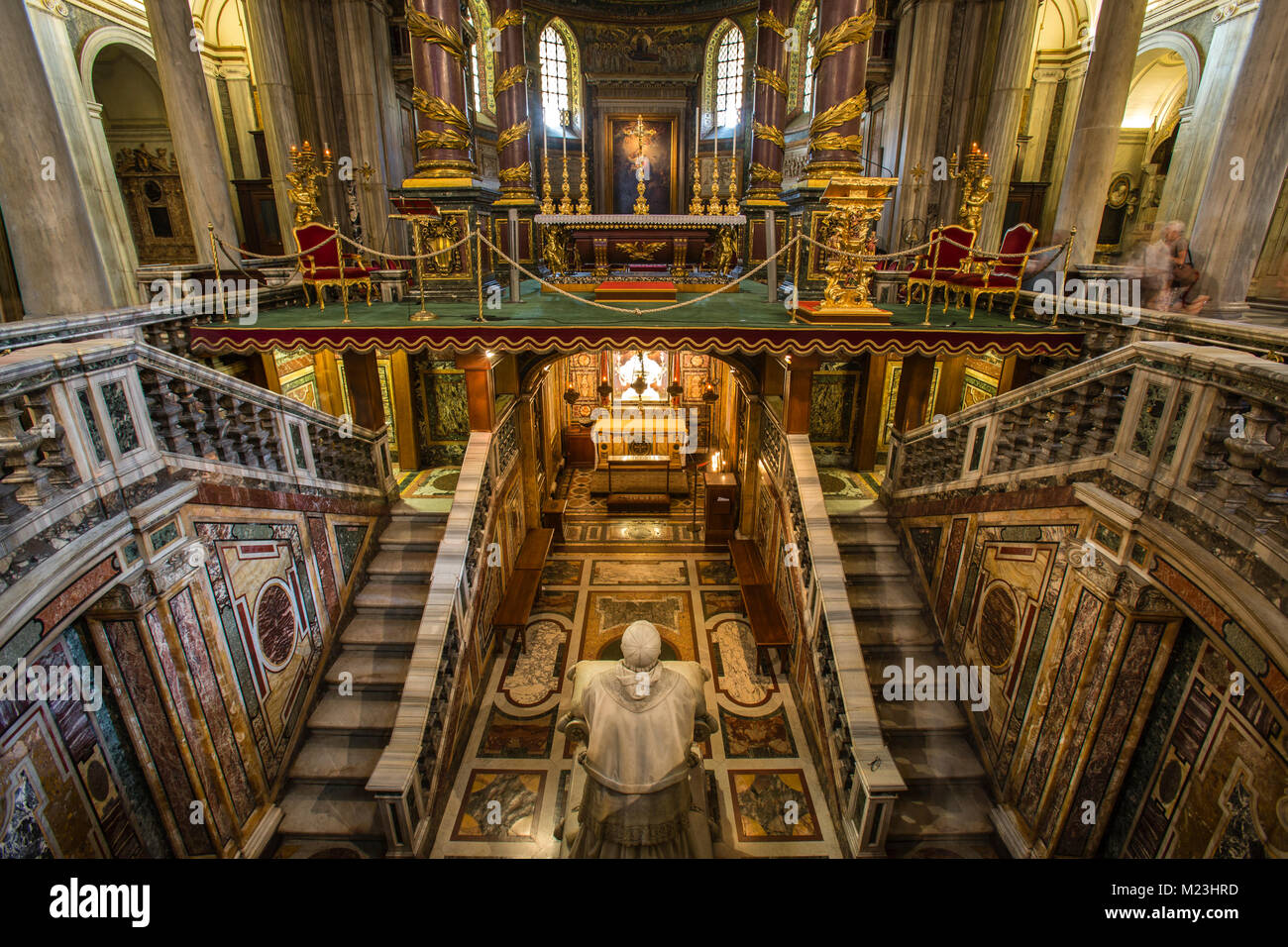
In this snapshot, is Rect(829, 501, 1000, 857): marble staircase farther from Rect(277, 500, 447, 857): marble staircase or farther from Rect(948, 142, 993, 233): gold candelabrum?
Rect(277, 500, 447, 857): marble staircase

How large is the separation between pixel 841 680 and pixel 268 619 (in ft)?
15.7

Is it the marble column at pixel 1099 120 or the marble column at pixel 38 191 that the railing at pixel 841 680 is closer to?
the marble column at pixel 1099 120

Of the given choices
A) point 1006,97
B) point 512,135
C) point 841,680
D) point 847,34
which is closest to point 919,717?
point 841,680

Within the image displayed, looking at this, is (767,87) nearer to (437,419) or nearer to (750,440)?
(750,440)

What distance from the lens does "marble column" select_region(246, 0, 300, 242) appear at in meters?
8.77

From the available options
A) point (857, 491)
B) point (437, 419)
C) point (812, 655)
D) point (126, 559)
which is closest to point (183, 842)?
point (126, 559)

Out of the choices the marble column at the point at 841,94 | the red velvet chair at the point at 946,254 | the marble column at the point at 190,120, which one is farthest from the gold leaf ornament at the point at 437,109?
the red velvet chair at the point at 946,254

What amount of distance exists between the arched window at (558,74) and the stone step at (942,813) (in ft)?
56.2

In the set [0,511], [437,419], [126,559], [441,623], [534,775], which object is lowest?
[534,775]

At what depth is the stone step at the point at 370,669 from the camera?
219 inches

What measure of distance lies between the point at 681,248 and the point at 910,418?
471cm

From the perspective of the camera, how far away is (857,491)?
25.4 feet

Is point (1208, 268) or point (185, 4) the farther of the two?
point (185, 4)

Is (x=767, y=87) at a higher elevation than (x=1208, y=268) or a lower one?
higher
